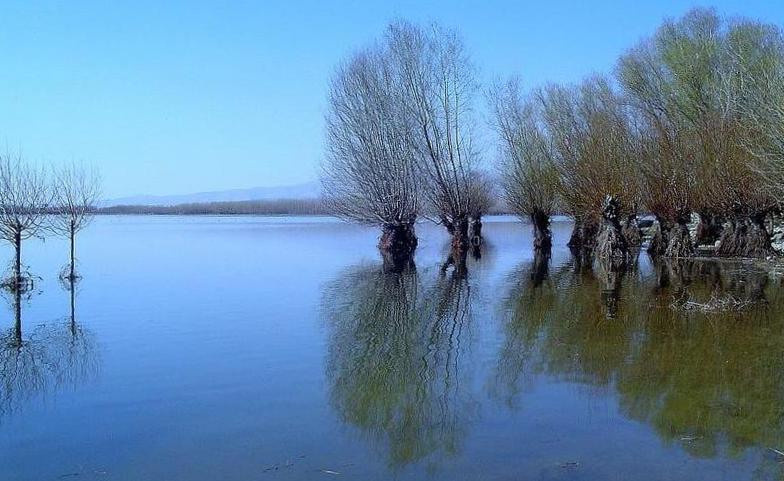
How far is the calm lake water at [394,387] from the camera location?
20.5 feet

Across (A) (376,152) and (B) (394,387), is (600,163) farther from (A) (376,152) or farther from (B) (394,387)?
(B) (394,387)

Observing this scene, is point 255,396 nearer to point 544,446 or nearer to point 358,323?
point 544,446

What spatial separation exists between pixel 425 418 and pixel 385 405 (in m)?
0.67

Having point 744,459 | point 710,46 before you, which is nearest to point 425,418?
point 744,459

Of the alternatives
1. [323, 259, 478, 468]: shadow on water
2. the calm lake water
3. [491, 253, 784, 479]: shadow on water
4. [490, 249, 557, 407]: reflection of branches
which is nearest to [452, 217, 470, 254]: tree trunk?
[490, 249, 557, 407]: reflection of branches

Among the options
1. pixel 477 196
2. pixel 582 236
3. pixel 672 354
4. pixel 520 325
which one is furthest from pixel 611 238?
pixel 672 354

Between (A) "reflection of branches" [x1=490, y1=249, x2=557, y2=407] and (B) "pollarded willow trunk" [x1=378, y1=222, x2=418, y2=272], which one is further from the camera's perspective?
(B) "pollarded willow trunk" [x1=378, y1=222, x2=418, y2=272]

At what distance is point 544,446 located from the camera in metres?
6.52

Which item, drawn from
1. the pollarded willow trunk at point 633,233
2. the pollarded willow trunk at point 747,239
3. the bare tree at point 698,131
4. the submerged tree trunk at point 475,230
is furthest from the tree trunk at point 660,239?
the submerged tree trunk at point 475,230

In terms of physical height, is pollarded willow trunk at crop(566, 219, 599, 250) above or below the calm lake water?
above

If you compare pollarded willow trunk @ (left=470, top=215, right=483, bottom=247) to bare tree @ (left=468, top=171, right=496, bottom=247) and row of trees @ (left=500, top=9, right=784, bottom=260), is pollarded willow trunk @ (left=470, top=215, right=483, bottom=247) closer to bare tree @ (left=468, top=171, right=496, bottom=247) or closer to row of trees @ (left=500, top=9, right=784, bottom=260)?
bare tree @ (left=468, top=171, right=496, bottom=247)

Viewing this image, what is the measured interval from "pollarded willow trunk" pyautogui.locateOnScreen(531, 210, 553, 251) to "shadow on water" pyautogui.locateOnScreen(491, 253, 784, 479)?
62.5 feet

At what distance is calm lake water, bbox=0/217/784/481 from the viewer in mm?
6262

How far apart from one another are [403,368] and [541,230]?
3073 centimetres
